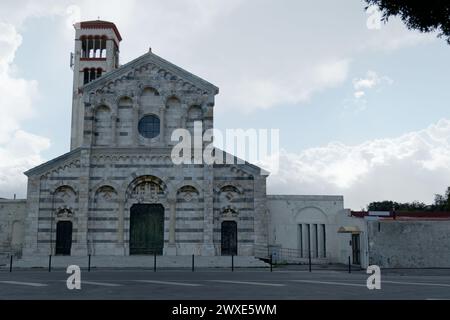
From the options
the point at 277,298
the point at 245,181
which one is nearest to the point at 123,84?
the point at 245,181

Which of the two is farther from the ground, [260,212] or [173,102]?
[173,102]

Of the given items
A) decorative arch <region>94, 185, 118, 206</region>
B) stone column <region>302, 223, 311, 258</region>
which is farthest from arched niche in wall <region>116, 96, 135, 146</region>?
stone column <region>302, 223, 311, 258</region>

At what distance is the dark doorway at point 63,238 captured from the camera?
35.6 meters

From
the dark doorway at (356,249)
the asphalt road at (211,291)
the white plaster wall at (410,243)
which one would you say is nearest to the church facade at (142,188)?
the dark doorway at (356,249)

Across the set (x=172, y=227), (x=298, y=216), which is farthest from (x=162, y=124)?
(x=298, y=216)

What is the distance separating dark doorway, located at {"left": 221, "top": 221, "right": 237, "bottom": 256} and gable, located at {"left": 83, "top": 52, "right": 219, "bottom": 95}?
8.74 m

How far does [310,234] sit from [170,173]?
36.4 ft

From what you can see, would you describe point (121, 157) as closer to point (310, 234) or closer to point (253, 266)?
point (253, 266)

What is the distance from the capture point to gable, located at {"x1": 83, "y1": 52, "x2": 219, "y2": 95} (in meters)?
37.2

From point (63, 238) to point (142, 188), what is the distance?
5.91m

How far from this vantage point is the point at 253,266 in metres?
33.0

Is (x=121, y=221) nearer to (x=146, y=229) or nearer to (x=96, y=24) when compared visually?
(x=146, y=229)

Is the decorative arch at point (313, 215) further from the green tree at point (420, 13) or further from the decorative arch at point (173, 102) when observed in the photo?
the green tree at point (420, 13)

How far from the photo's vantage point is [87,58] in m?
62.8
